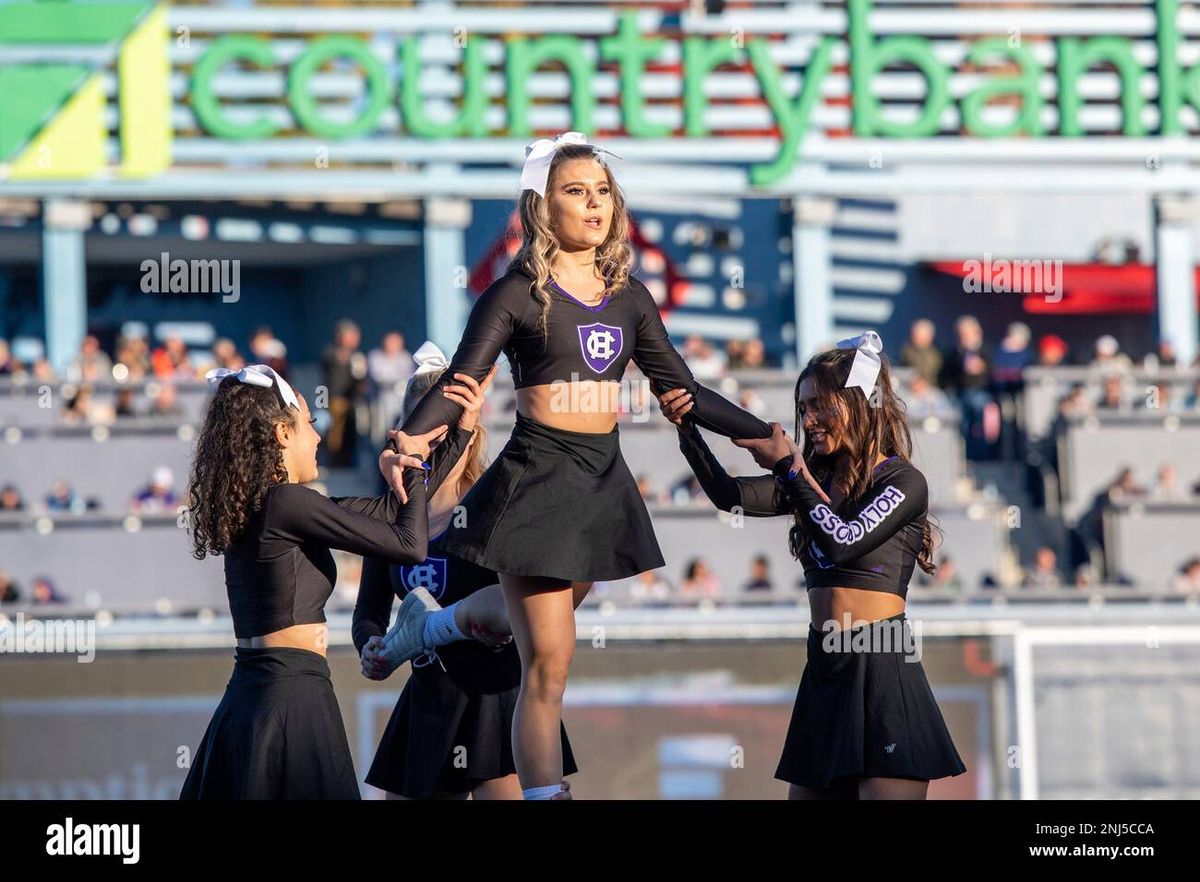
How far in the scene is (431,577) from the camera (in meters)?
5.76

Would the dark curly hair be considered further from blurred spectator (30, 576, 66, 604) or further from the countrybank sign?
the countrybank sign

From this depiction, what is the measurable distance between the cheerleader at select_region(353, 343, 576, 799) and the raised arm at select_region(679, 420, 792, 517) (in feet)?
2.10

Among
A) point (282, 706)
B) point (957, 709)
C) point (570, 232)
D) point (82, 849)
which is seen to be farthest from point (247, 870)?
point (957, 709)

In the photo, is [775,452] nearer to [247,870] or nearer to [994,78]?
[247,870]

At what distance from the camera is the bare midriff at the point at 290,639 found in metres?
Result: 4.92

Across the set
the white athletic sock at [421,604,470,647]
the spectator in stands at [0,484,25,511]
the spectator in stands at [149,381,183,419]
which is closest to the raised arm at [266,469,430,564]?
the white athletic sock at [421,604,470,647]

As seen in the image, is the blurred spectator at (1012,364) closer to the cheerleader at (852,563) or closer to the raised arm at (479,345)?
the cheerleader at (852,563)

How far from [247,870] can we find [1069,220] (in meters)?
20.7

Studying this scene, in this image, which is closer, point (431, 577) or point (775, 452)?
point (775, 452)

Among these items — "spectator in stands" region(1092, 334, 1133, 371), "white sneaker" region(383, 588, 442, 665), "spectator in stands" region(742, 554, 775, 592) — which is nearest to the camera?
"white sneaker" region(383, 588, 442, 665)

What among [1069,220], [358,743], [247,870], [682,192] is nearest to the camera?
[247,870]

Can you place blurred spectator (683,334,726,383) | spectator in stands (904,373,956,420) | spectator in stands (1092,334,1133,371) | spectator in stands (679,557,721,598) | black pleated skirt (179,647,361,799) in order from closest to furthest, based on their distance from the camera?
black pleated skirt (179,647,361,799)
spectator in stands (679,557,721,598)
blurred spectator (683,334,726,383)
spectator in stands (904,373,956,420)
spectator in stands (1092,334,1133,371)

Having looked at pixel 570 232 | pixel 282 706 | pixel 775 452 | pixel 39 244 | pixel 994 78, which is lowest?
pixel 282 706

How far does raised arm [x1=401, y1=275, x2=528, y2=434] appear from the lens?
494 centimetres
